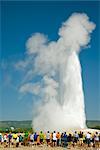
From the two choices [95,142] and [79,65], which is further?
[79,65]

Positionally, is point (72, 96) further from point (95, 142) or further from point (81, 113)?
point (95, 142)

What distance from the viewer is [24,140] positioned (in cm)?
3125

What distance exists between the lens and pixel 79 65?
2126 inches

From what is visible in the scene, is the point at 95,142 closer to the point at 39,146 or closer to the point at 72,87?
the point at 39,146

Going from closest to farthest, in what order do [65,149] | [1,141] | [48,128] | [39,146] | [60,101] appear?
[65,149], [39,146], [1,141], [48,128], [60,101]

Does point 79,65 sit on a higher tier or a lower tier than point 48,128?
higher

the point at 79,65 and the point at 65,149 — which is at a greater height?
the point at 79,65

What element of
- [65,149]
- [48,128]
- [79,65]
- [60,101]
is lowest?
[65,149]

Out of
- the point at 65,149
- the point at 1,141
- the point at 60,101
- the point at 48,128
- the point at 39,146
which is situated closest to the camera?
the point at 65,149

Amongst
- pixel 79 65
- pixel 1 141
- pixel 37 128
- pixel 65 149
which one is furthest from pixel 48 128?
pixel 65 149

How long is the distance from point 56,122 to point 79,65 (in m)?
9.49

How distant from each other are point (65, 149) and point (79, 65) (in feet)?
87.4

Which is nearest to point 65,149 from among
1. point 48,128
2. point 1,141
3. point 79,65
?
point 1,141

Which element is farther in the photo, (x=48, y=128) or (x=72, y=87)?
(x=72, y=87)
